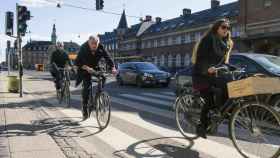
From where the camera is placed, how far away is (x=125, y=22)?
98188 mm

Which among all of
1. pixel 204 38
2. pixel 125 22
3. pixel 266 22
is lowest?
pixel 204 38

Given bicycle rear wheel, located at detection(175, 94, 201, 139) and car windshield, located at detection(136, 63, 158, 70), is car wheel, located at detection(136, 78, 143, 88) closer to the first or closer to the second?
car windshield, located at detection(136, 63, 158, 70)

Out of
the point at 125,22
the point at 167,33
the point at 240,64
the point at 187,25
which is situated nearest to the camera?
the point at 240,64

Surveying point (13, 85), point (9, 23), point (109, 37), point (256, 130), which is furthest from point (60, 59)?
point (109, 37)

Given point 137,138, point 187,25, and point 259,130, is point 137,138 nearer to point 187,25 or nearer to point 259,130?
point 259,130

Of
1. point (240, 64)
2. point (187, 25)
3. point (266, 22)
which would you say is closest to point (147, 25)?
point (187, 25)

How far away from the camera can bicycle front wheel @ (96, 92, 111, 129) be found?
775cm

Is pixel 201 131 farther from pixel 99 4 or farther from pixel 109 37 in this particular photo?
pixel 109 37

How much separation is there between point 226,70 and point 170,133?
1852 millimetres

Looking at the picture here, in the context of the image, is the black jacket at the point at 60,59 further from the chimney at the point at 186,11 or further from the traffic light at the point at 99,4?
the chimney at the point at 186,11

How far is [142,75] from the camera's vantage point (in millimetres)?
21922

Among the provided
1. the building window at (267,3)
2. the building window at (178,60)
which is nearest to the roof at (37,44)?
the building window at (178,60)

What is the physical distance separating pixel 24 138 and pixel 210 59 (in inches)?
119

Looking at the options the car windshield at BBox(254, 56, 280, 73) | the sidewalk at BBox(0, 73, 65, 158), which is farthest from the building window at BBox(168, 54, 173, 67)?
the sidewalk at BBox(0, 73, 65, 158)
